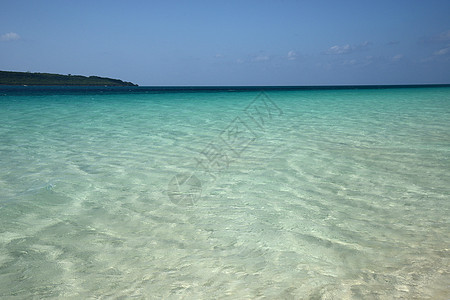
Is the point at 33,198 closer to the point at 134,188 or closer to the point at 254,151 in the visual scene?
the point at 134,188

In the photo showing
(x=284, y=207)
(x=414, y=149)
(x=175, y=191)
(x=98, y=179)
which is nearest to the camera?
(x=284, y=207)

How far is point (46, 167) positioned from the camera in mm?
4156

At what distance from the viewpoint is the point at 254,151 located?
5.36 meters

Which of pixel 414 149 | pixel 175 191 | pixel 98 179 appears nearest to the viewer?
pixel 175 191

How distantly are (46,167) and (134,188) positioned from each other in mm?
1538

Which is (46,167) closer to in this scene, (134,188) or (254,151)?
(134,188)

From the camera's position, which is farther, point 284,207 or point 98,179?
point 98,179

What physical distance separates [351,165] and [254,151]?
1579 millimetres

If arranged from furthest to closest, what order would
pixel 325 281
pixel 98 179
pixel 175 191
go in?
pixel 98 179 → pixel 175 191 → pixel 325 281

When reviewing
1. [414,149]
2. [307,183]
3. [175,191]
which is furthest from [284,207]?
[414,149]

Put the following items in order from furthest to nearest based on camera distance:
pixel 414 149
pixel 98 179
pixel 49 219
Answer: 1. pixel 414 149
2. pixel 98 179
3. pixel 49 219

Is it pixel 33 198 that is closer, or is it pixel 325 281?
pixel 325 281

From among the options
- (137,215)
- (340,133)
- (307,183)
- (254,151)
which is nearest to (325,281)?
(137,215)

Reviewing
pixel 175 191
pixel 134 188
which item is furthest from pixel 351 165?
pixel 134 188
